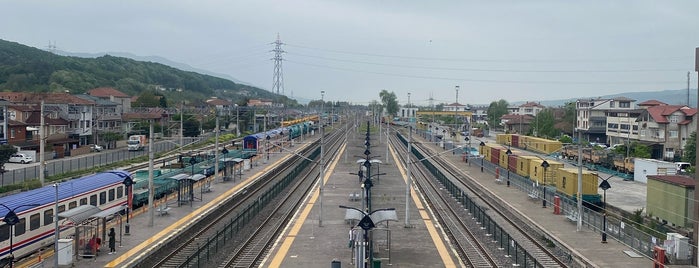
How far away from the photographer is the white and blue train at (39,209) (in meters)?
18.4

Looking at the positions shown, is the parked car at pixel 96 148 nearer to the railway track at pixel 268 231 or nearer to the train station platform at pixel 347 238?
the railway track at pixel 268 231

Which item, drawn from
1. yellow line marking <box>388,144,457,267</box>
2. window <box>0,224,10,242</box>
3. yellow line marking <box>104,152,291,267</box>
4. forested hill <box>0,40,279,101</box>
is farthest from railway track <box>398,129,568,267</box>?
forested hill <box>0,40,279,101</box>

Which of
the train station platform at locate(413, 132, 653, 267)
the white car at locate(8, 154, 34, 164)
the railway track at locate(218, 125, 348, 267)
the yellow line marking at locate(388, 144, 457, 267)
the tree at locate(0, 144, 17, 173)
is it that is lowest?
the railway track at locate(218, 125, 348, 267)

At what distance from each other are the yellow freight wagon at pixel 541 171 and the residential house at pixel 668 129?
24018mm

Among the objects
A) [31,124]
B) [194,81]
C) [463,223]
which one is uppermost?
[194,81]

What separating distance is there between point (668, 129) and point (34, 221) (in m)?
58.3

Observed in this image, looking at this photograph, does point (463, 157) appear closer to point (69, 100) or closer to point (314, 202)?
point (314, 202)

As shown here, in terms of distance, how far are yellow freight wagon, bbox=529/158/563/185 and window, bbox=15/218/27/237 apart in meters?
28.3

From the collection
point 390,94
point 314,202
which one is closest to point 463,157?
point 314,202

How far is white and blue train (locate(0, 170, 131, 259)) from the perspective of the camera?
18375 millimetres

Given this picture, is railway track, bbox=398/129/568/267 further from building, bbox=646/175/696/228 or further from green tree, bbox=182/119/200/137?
green tree, bbox=182/119/200/137

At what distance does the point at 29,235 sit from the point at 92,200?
17.0 ft

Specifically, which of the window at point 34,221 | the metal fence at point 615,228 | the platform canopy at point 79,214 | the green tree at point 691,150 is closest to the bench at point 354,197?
the metal fence at point 615,228

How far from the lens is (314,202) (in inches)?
1319
